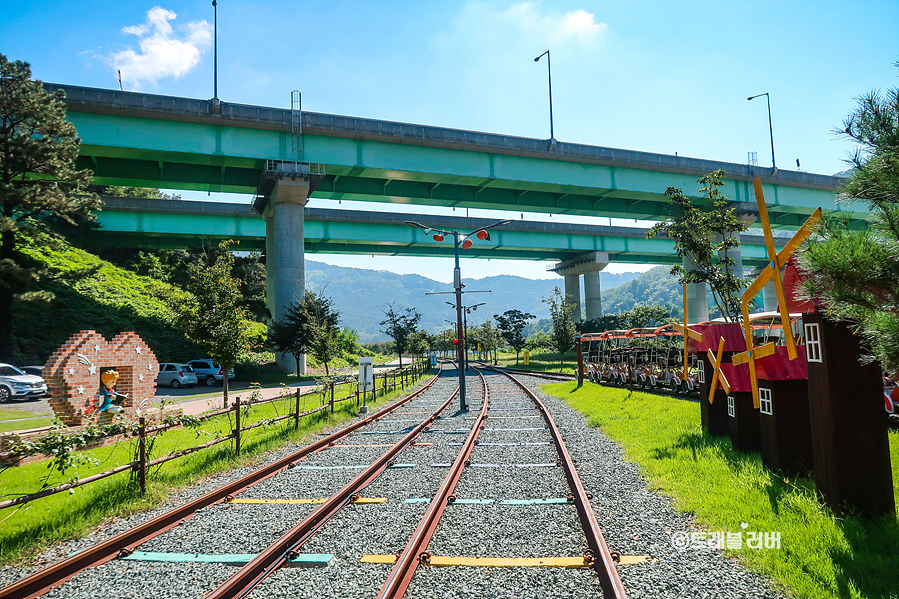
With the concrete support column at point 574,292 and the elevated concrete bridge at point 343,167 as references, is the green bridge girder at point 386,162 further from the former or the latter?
the concrete support column at point 574,292

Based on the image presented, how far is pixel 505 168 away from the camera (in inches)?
1220

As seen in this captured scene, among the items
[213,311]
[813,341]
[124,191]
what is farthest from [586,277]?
[124,191]

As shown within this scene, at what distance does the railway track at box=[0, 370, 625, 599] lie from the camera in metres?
4.50

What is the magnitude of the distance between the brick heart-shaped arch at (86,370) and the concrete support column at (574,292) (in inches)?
1913

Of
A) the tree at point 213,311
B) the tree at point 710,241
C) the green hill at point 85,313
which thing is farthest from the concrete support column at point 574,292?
the tree at point 213,311

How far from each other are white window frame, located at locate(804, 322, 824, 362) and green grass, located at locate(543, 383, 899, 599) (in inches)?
65.3

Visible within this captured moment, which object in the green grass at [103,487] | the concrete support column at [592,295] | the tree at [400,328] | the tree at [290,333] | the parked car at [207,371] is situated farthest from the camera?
the concrete support column at [592,295]

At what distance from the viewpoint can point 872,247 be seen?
3615 millimetres

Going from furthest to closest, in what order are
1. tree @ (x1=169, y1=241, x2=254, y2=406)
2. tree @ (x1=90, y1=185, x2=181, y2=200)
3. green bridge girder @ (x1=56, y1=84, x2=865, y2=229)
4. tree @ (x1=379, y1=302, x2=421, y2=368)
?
tree @ (x1=90, y1=185, x2=181, y2=200), tree @ (x1=379, y1=302, x2=421, y2=368), green bridge girder @ (x1=56, y1=84, x2=865, y2=229), tree @ (x1=169, y1=241, x2=254, y2=406)

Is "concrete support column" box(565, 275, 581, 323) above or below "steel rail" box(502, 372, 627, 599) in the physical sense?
above

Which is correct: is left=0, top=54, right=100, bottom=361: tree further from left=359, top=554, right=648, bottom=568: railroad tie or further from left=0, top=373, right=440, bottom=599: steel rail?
left=359, top=554, right=648, bottom=568: railroad tie

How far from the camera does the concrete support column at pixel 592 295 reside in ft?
185

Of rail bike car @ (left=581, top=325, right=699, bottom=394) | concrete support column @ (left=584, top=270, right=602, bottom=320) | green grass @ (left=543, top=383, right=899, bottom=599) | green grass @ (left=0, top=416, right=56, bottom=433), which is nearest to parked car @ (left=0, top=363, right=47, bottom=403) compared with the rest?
green grass @ (left=0, top=416, right=56, bottom=433)

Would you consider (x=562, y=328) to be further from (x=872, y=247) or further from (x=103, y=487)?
(x=872, y=247)
